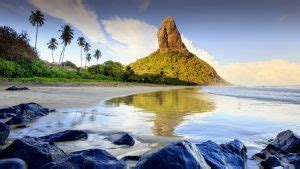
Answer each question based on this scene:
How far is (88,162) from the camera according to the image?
3.99 m

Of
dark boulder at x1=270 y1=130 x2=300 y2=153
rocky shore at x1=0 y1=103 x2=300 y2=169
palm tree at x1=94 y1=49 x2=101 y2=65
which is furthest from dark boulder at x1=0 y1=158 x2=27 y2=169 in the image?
palm tree at x1=94 y1=49 x2=101 y2=65

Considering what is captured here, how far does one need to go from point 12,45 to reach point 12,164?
5385 centimetres

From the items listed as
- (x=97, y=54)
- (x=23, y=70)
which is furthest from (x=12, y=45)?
(x=97, y=54)

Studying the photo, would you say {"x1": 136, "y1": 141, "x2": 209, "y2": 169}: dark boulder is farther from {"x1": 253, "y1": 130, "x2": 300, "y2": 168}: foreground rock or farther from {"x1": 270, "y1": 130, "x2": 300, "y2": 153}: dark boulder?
{"x1": 270, "y1": 130, "x2": 300, "y2": 153}: dark boulder

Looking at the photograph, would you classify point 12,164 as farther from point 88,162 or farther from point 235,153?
point 235,153

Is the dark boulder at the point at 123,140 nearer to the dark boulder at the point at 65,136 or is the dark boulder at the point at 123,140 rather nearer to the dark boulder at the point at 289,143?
the dark boulder at the point at 65,136

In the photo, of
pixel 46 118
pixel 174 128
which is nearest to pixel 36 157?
pixel 174 128

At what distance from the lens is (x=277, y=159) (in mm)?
5613

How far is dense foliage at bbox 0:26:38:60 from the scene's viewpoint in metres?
49.8

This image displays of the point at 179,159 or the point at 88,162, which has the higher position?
the point at 179,159

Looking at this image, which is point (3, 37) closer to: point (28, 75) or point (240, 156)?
point (28, 75)

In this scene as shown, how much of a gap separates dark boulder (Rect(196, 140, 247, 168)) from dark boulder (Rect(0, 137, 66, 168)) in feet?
8.00

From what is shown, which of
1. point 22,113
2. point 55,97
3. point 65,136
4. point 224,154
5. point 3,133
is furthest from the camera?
point 55,97

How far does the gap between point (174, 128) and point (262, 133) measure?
2.87m
